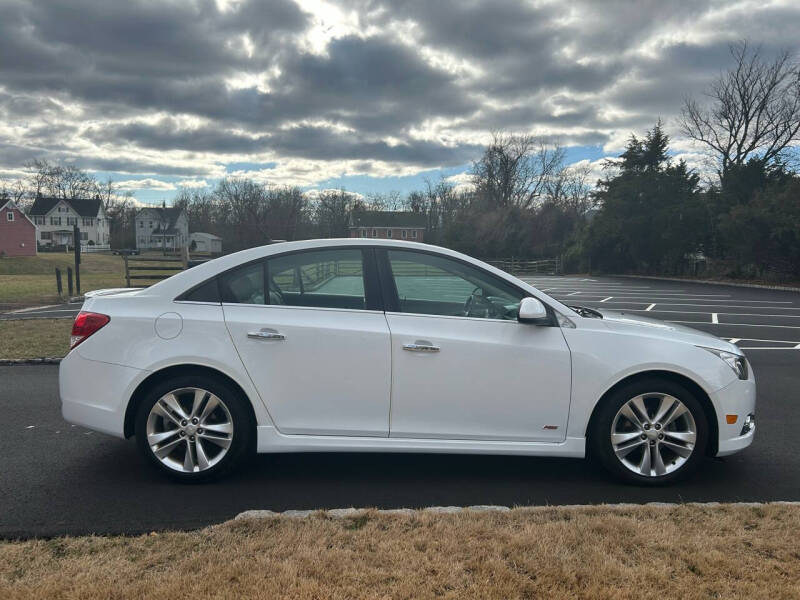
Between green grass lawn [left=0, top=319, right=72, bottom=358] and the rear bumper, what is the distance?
5.18 m

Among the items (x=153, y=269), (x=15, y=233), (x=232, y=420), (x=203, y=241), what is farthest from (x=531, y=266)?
(x=203, y=241)

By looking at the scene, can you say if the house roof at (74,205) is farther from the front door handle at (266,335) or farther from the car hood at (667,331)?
the car hood at (667,331)

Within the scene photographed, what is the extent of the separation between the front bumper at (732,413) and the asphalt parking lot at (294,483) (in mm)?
294

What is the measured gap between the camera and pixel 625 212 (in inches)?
1481

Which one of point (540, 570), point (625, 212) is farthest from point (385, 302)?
point (625, 212)

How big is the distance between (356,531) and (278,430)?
1.05 m

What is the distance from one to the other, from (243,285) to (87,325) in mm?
1087

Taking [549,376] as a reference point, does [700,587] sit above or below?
below

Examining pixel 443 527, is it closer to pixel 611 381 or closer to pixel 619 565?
pixel 619 565

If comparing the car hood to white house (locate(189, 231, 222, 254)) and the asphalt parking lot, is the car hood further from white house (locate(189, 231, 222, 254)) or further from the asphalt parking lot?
white house (locate(189, 231, 222, 254))

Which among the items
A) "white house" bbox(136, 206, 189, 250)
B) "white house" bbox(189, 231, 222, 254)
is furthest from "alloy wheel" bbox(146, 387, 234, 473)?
"white house" bbox(136, 206, 189, 250)

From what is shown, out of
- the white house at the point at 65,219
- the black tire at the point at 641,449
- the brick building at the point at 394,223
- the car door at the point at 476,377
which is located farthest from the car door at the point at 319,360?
the white house at the point at 65,219

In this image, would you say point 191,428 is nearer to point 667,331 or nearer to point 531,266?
point 667,331

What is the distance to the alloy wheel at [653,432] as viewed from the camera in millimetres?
3945
